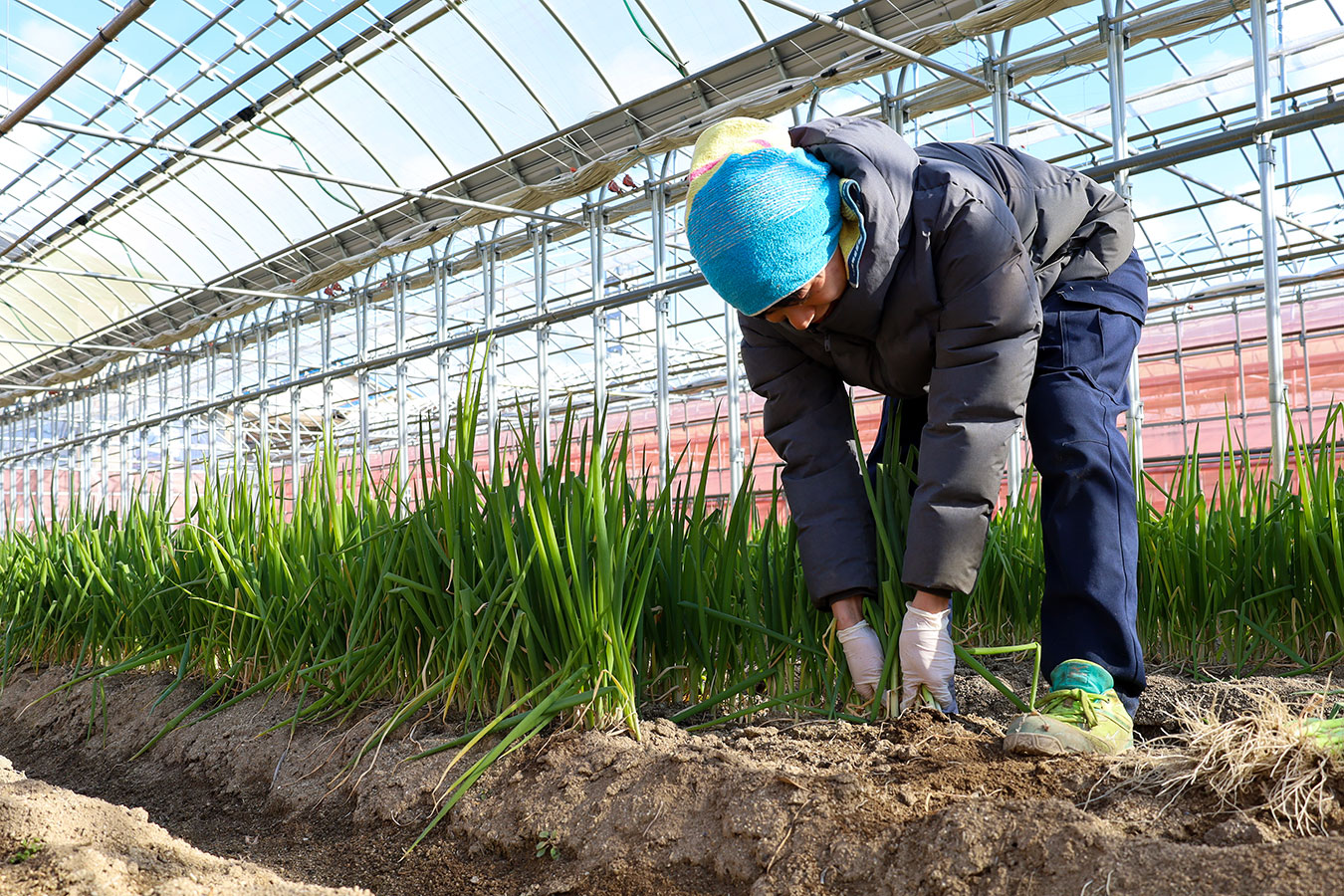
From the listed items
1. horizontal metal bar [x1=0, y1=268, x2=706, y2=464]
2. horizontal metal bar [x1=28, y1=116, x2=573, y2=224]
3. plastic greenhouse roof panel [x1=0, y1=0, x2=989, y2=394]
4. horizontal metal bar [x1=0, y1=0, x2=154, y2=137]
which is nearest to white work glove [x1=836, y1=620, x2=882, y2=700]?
horizontal metal bar [x1=0, y1=268, x2=706, y2=464]

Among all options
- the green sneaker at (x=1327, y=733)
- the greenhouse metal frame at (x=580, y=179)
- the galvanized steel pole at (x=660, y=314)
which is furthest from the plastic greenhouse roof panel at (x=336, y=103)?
the green sneaker at (x=1327, y=733)

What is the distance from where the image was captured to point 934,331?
1.25 metres

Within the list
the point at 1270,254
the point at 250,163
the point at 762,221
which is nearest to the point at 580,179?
the point at 250,163

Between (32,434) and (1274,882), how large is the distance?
866 inches

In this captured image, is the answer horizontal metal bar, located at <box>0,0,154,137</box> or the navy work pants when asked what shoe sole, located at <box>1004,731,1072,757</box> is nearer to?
the navy work pants

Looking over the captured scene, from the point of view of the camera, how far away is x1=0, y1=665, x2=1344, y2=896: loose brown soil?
0.74m

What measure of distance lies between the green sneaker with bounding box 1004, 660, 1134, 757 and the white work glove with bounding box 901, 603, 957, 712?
0.39ft

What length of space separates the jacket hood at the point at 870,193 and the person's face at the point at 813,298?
2 cm

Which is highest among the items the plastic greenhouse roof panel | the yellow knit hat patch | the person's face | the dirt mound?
the plastic greenhouse roof panel

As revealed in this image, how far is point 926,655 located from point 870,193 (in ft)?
1.84

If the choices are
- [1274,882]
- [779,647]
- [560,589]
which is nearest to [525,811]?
[560,589]

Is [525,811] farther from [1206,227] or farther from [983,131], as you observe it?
[1206,227]

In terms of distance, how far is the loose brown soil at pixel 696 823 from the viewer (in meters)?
0.74

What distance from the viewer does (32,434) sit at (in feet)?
61.1
